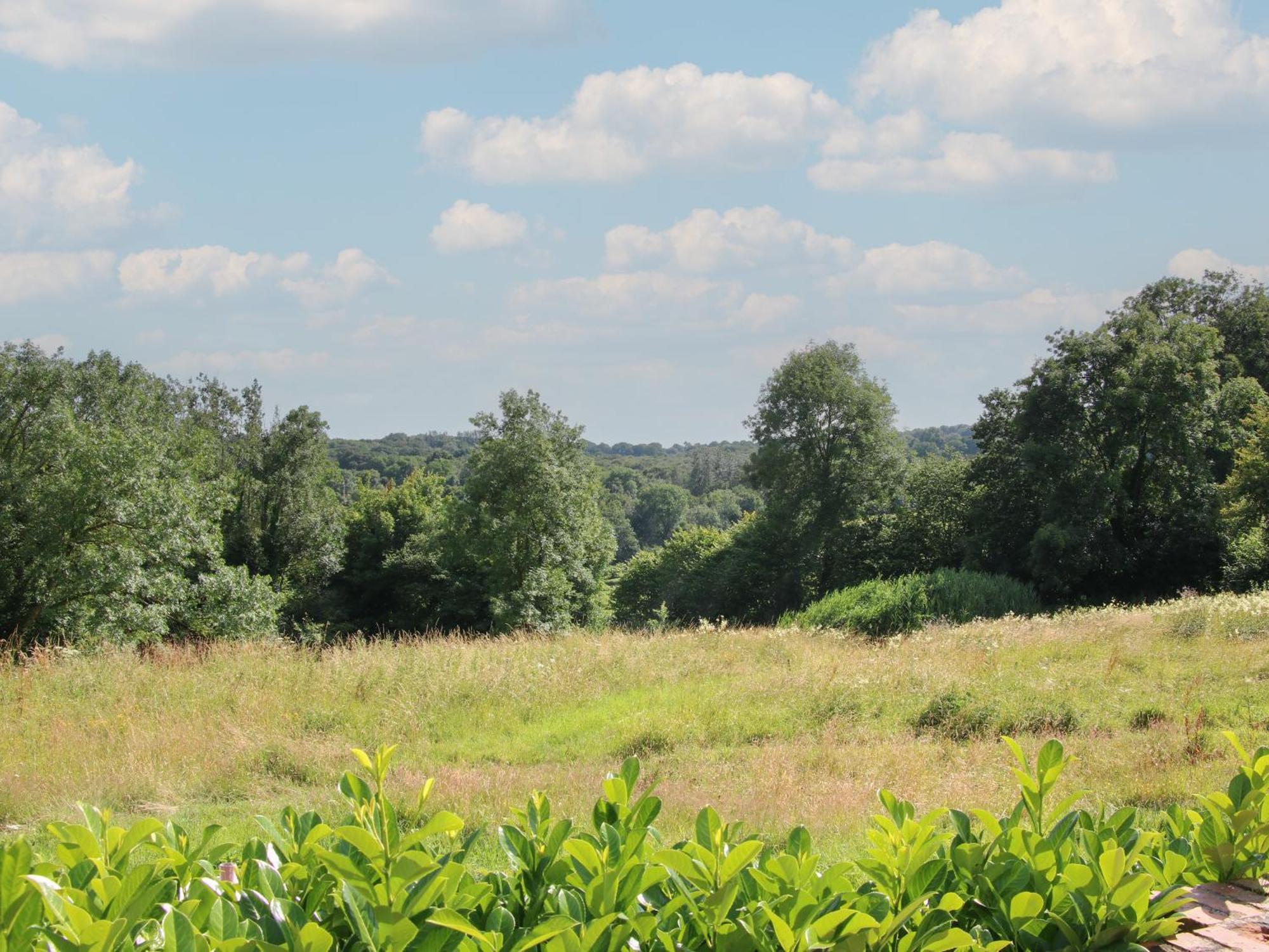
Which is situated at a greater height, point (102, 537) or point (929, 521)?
point (102, 537)

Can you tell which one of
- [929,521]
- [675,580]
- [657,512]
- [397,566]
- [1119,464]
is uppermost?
[1119,464]

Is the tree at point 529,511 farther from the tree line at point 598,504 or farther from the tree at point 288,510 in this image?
the tree at point 288,510

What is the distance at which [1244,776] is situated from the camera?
2.58 metres

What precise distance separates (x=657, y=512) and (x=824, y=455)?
72422mm

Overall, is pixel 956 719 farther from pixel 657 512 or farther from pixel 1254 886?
pixel 657 512

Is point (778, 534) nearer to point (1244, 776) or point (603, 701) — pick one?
point (603, 701)

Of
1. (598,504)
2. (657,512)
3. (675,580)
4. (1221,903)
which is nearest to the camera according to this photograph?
(1221,903)

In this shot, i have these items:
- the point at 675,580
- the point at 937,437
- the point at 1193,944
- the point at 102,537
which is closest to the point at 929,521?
the point at 675,580

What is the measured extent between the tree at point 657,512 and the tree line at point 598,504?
203 feet

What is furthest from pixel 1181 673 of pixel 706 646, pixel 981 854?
pixel 981 854

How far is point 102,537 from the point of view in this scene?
2072 centimetres

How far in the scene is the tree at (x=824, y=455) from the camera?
3659 centimetres

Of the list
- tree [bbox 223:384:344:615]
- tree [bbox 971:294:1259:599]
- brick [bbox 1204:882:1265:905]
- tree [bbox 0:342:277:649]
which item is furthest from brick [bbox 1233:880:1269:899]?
tree [bbox 223:384:344:615]

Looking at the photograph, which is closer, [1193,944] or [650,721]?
[1193,944]
